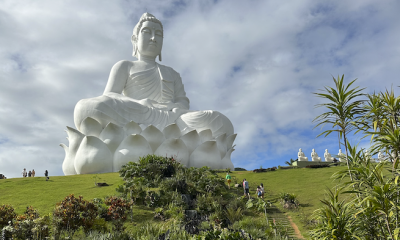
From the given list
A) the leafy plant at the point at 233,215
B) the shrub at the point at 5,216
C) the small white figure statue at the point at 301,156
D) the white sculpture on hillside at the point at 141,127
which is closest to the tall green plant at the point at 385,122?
the leafy plant at the point at 233,215

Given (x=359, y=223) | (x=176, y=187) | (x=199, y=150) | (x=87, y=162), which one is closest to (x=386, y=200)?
(x=359, y=223)

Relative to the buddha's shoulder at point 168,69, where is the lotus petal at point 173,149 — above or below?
below

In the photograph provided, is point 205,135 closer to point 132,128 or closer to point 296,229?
point 132,128

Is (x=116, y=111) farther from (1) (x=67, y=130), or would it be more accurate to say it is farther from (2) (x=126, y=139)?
(1) (x=67, y=130)

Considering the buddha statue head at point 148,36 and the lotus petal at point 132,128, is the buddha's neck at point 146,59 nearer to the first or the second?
the buddha statue head at point 148,36

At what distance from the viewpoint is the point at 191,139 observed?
1889 cm

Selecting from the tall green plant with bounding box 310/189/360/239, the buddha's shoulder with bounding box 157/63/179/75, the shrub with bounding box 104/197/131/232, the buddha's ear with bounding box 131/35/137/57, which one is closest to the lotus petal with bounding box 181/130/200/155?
the buddha's shoulder with bounding box 157/63/179/75

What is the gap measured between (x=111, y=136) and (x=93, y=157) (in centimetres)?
145

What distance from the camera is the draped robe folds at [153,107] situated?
18406mm

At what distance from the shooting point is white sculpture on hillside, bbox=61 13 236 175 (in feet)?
57.7

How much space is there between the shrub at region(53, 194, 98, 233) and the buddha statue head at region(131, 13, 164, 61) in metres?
15.1

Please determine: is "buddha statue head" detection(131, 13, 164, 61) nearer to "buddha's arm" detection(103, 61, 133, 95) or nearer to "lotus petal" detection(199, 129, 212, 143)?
"buddha's arm" detection(103, 61, 133, 95)

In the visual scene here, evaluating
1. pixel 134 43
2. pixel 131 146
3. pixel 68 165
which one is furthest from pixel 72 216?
pixel 134 43

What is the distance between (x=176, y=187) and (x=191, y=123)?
25.6 feet
